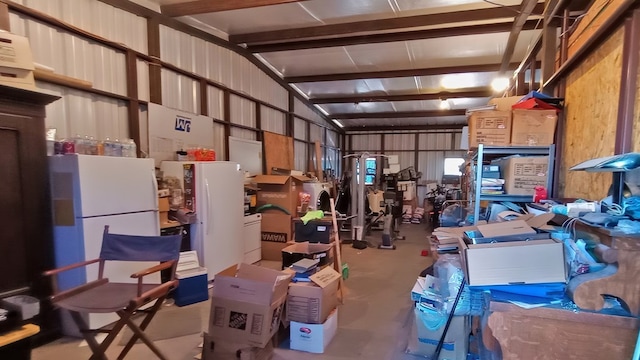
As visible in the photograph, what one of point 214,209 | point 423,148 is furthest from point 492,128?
point 423,148

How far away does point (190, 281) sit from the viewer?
→ 10.7 ft

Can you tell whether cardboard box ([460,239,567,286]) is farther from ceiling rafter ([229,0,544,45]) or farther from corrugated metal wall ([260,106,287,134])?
corrugated metal wall ([260,106,287,134])

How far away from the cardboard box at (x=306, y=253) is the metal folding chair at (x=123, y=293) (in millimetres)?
1302

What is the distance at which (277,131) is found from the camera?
23.4 feet

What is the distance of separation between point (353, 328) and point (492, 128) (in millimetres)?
2097

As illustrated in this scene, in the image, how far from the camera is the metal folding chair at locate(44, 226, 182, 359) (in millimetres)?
1794

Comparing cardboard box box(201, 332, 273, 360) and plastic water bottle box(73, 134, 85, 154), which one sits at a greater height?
plastic water bottle box(73, 134, 85, 154)

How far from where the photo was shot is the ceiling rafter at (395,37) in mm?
4230

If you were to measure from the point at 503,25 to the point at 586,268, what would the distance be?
13.4ft

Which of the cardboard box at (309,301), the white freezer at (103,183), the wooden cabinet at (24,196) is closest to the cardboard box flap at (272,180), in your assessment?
the white freezer at (103,183)

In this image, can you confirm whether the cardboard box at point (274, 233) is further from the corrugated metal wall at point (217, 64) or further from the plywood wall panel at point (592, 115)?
the plywood wall panel at point (592, 115)

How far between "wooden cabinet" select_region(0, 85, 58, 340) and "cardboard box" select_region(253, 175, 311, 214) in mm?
2820

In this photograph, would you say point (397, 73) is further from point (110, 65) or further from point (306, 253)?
point (110, 65)

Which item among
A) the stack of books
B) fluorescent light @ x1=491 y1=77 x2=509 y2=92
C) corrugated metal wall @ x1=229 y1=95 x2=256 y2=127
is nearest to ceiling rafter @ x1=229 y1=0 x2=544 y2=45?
corrugated metal wall @ x1=229 y1=95 x2=256 y2=127
